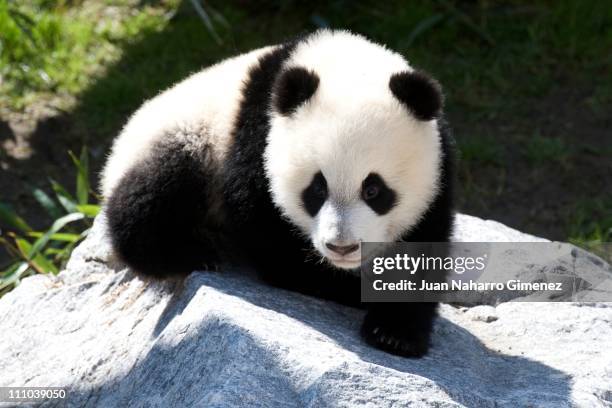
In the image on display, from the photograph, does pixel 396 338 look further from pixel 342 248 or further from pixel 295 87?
pixel 295 87

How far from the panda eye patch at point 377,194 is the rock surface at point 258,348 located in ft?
1.82

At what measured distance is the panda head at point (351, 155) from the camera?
3559mm

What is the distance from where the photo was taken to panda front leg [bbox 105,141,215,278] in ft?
13.7

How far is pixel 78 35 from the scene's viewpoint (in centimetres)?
830

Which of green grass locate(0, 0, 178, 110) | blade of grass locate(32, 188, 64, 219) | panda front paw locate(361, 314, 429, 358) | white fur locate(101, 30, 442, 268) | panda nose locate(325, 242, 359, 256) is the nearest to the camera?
panda nose locate(325, 242, 359, 256)

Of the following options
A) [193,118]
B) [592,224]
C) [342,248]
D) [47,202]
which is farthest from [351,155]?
[592,224]

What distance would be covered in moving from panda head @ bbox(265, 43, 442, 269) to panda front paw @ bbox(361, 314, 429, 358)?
1.21ft

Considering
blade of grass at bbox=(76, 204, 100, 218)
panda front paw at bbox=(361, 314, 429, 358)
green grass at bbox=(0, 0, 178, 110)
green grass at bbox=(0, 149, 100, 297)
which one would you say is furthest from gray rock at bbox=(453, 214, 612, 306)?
green grass at bbox=(0, 0, 178, 110)

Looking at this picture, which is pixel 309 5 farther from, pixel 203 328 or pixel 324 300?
pixel 203 328

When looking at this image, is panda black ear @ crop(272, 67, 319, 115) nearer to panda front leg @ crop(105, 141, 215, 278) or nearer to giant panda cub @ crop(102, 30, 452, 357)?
giant panda cub @ crop(102, 30, 452, 357)

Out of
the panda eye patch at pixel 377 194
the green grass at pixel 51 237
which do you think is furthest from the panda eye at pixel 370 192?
the green grass at pixel 51 237

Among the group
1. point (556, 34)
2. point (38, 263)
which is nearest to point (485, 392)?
point (38, 263)

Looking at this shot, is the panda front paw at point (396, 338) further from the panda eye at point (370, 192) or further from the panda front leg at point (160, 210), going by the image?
the panda front leg at point (160, 210)

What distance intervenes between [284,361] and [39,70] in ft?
17.9
